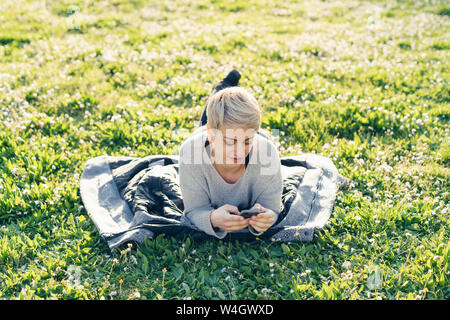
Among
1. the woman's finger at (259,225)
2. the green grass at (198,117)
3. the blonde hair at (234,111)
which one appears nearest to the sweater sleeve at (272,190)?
the woman's finger at (259,225)

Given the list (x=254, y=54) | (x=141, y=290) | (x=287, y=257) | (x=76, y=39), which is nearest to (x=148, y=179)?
(x=141, y=290)

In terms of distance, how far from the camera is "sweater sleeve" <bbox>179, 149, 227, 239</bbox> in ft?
14.1

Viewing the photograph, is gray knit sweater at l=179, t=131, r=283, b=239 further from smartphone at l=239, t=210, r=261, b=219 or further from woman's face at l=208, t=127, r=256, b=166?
smartphone at l=239, t=210, r=261, b=219

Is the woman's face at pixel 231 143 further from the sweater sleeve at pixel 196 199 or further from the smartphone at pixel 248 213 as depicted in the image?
the smartphone at pixel 248 213

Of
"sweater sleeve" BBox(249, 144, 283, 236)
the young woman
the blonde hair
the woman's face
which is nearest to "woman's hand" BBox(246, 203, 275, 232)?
the young woman

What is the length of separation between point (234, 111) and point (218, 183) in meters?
1.02

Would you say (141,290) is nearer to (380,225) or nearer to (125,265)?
(125,265)

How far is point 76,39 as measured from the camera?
1049 centimetres

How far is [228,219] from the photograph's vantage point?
4176 millimetres

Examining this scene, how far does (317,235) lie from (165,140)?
3048mm

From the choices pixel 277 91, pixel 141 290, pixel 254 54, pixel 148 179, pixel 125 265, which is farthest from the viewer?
pixel 254 54

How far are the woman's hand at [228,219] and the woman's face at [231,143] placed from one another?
48cm

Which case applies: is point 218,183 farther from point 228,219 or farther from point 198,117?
point 198,117

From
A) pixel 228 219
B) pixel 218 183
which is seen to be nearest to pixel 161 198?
pixel 218 183
